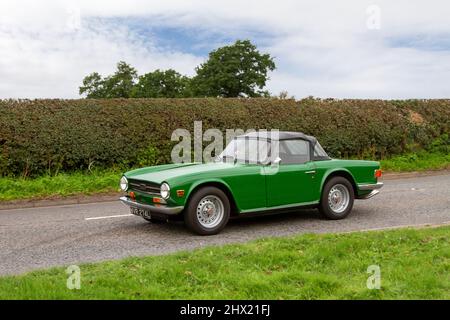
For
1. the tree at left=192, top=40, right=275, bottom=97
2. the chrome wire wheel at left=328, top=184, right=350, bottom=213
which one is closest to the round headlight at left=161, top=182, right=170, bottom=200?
the chrome wire wheel at left=328, top=184, right=350, bottom=213

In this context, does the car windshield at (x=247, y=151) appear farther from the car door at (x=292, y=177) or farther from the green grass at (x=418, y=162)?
the green grass at (x=418, y=162)

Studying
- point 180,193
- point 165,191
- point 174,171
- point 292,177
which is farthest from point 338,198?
point 165,191

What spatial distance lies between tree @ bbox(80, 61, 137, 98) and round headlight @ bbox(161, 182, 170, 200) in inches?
2329

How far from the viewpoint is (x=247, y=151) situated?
28.7ft

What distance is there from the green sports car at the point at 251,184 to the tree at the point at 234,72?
54525 millimetres

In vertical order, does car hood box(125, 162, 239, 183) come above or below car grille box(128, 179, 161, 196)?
above

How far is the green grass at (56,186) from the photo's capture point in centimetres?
1253

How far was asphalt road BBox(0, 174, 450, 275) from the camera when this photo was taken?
6.91m

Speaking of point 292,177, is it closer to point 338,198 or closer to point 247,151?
point 247,151

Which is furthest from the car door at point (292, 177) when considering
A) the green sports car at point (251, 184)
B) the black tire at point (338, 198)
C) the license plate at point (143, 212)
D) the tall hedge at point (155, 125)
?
the tall hedge at point (155, 125)

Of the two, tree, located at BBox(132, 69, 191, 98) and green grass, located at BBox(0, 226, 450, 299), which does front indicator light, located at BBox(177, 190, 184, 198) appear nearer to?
green grass, located at BBox(0, 226, 450, 299)

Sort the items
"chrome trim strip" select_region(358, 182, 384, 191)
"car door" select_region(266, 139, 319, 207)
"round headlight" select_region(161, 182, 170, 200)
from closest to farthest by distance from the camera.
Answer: "round headlight" select_region(161, 182, 170, 200), "car door" select_region(266, 139, 319, 207), "chrome trim strip" select_region(358, 182, 384, 191)

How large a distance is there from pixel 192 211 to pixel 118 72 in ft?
205

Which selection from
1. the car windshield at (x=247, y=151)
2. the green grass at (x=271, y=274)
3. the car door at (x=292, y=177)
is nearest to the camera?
the green grass at (x=271, y=274)
